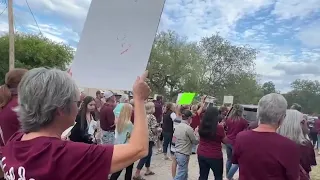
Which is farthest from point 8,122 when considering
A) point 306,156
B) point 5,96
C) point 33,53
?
point 33,53

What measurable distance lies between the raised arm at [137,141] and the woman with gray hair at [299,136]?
1.96 m

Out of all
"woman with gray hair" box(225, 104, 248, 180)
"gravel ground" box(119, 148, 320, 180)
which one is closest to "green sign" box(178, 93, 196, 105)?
"gravel ground" box(119, 148, 320, 180)

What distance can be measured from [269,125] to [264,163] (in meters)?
0.35

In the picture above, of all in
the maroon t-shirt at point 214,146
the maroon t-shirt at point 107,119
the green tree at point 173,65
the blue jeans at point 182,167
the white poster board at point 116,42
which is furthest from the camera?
the green tree at point 173,65

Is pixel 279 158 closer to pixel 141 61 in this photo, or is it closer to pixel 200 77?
pixel 141 61

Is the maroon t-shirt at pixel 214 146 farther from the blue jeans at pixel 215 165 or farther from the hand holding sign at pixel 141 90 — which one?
the hand holding sign at pixel 141 90

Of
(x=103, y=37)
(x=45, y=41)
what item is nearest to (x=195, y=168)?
(x=103, y=37)

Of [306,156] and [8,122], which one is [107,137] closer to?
[8,122]

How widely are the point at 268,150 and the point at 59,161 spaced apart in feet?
6.40

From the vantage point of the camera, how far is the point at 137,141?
1.60 m

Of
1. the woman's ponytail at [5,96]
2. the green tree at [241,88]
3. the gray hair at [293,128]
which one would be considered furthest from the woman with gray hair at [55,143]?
the green tree at [241,88]

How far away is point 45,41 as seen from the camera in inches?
1352

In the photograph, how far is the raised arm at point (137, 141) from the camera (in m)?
1.56

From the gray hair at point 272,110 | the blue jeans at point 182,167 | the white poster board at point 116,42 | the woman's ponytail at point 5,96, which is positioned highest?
the white poster board at point 116,42
